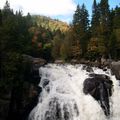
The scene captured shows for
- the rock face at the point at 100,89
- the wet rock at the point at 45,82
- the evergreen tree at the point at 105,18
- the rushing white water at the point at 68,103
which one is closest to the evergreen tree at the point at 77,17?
the evergreen tree at the point at 105,18

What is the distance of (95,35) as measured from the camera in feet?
249

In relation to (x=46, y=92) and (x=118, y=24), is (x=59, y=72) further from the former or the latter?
(x=118, y=24)

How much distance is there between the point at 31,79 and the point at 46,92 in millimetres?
3379

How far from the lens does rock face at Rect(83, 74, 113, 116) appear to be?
42.2 m

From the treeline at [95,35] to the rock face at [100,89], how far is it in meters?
26.1

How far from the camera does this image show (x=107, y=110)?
41719 mm

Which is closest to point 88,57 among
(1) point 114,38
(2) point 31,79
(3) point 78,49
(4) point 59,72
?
(3) point 78,49

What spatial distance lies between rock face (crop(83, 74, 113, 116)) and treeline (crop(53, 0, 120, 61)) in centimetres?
2611

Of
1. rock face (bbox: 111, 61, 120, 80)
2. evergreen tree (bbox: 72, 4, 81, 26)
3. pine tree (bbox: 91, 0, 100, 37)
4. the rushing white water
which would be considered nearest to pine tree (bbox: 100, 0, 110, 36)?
pine tree (bbox: 91, 0, 100, 37)

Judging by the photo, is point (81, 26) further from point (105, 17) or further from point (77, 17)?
point (105, 17)

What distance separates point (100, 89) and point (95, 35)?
3463 centimetres

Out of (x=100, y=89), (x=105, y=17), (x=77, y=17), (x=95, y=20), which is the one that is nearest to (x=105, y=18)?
(x=105, y=17)

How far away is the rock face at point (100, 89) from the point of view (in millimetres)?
42156

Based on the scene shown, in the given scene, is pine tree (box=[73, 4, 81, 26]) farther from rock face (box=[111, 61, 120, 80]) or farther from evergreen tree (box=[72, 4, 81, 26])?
rock face (box=[111, 61, 120, 80])
